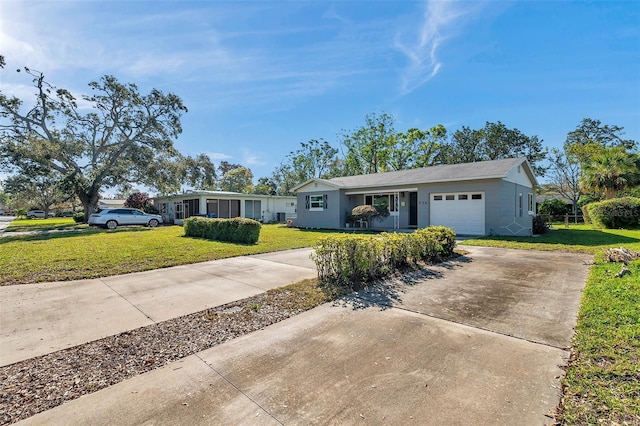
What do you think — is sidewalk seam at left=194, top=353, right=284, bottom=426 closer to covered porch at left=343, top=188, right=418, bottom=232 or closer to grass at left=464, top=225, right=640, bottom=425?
grass at left=464, top=225, right=640, bottom=425

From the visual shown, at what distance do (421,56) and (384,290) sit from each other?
39.9ft

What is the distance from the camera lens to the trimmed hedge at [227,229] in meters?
12.0

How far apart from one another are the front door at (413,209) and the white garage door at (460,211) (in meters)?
1.77

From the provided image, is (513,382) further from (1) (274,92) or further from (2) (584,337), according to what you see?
(1) (274,92)

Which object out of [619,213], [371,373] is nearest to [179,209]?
[371,373]

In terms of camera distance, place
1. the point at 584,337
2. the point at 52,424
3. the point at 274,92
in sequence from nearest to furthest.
→ the point at 52,424
the point at 584,337
the point at 274,92

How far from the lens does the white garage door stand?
14.8 meters

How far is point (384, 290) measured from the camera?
18.2 ft

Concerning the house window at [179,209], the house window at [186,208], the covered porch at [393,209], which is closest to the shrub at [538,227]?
the covered porch at [393,209]

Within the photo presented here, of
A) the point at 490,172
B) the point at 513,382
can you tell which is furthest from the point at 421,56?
the point at 513,382

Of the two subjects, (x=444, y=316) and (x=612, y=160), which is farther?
(x=612, y=160)

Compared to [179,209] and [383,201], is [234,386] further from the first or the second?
[179,209]

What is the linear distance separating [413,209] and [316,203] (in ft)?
→ 22.0

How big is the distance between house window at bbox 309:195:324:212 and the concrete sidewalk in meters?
13.0
